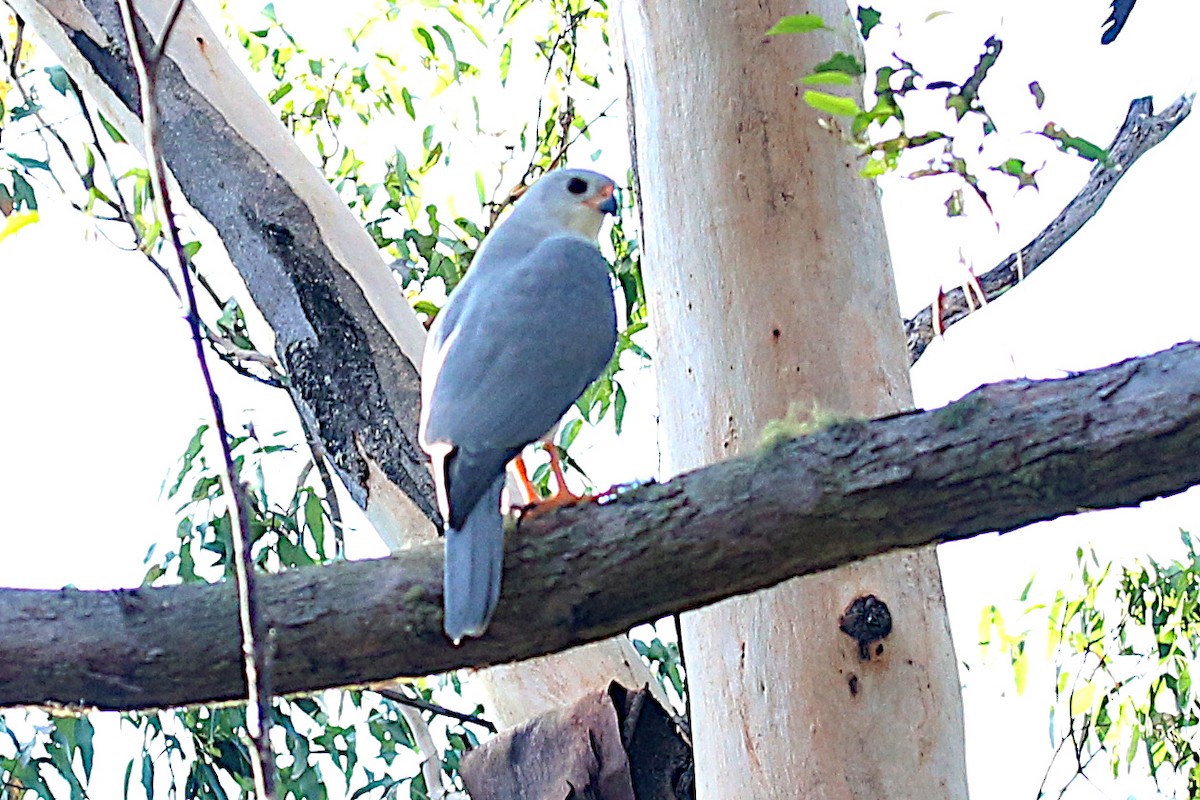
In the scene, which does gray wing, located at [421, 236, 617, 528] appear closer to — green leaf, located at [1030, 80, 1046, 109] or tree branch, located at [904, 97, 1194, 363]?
green leaf, located at [1030, 80, 1046, 109]

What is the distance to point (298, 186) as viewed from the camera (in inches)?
123

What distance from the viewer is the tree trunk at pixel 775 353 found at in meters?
2.28

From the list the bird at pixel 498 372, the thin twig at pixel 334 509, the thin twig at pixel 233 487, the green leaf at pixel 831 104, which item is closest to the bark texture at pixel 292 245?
the bird at pixel 498 372

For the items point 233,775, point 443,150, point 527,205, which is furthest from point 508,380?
point 443,150

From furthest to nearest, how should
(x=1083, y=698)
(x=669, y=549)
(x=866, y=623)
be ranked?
(x=1083, y=698), (x=866, y=623), (x=669, y=549)

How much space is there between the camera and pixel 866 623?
7.54 ft

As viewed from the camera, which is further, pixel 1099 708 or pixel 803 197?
pixel 1099 708

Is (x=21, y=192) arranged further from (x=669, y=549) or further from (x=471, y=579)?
(x=669, y=549)

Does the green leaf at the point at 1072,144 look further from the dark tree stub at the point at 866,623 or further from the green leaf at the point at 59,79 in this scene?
the green leaf at the point at 59,79

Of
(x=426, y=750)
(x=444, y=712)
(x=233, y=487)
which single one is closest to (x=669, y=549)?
(x=233, y=487)

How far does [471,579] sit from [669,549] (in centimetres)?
24

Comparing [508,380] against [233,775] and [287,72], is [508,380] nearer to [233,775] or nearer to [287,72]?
[233,775]

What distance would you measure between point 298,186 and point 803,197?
1117 millimetres

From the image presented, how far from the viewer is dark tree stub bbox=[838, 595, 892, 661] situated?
229 cm
